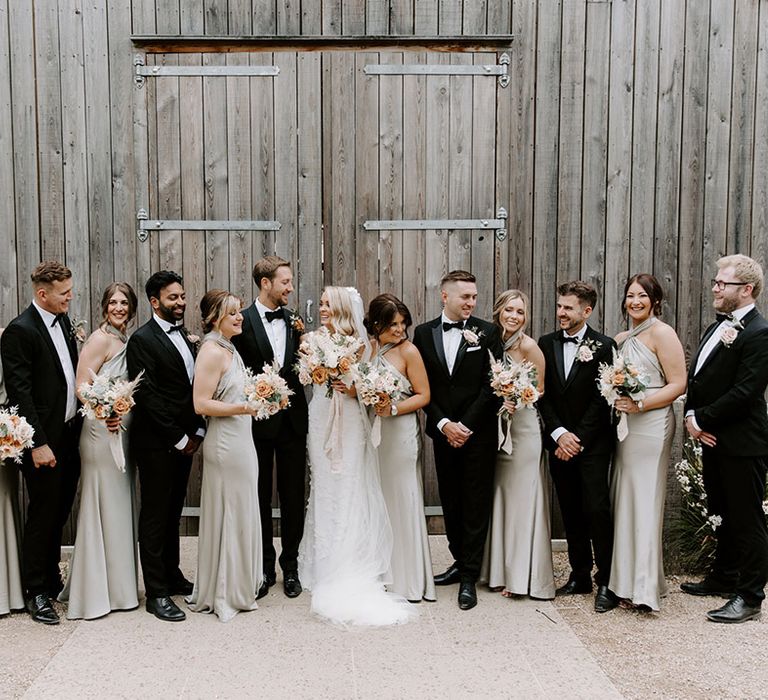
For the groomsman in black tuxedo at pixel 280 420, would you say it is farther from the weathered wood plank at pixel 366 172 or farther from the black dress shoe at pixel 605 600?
the black dress shoe at pixel 605 600

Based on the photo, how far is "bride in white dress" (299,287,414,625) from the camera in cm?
528

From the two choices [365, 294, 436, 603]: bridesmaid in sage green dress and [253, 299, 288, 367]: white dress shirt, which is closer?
[365, 294, 436, 603]: bridesmaid in sage green dress

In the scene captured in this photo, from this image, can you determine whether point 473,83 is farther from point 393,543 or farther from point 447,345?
point 393,543

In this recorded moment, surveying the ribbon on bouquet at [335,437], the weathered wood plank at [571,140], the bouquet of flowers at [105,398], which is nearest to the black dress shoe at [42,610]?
the bouquet of flowers at [105,398]

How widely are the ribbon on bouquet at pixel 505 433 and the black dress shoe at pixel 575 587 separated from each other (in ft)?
3.25

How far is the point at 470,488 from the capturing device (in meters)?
5.46

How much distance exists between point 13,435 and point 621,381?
353 centimetres

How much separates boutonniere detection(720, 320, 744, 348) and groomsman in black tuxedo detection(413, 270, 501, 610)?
1.39 meters

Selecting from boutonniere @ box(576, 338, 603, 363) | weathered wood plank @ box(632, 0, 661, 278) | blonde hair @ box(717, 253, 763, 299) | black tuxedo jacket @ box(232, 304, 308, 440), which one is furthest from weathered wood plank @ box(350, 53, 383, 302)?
blonde hair @ box(717, 253, 763, 299)

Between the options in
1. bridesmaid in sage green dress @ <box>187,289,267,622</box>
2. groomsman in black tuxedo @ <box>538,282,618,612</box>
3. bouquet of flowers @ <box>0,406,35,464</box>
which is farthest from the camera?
groomsman in black tuxedo @ <box>538,282,618,612</box>

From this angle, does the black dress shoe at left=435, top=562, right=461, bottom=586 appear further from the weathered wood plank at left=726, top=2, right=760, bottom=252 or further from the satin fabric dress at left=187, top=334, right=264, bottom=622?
the weathered wood plank at left=726, top=2, right=760, bottom=252

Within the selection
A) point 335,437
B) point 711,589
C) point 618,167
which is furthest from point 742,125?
point 335,437

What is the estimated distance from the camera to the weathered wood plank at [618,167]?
657 centimetres

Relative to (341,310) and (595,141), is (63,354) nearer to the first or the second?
(341,310)
